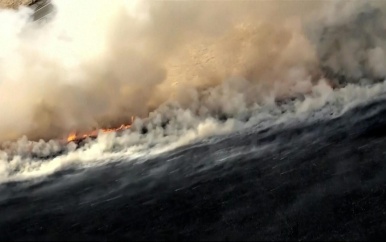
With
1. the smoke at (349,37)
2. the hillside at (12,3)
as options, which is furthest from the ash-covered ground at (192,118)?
the hillside at (12,3)

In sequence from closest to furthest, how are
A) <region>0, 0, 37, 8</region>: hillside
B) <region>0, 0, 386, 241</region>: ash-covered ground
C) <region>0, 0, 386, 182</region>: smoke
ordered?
1. <region>0, 0, 386, 241</region>: ash-covered ground
2. <region>0, 0, 386, 182</region>: smoke
3. <region>0, 0, 37, 8</region>: hillside

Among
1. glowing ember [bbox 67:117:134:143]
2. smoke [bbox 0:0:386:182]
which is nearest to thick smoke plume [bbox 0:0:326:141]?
smoke [bbox 0:0:386:182]

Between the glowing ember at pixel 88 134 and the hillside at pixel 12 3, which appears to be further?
the hillside at pixel 12 3

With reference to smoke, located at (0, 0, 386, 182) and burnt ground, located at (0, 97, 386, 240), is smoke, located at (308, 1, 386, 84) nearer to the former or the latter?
smoke, located at (0, 0, 386, 182)

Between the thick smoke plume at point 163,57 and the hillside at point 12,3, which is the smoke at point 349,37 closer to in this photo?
the thick smoke plume at point 163,57

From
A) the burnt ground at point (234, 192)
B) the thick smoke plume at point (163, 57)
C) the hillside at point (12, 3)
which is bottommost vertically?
the burnt ground at point (234, 192)

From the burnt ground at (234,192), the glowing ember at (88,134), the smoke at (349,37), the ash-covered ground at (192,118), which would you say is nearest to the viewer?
the burnt ground at (234,192)

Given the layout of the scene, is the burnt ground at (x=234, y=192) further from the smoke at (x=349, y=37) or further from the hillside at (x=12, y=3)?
the hillside at (x=12, y=3)

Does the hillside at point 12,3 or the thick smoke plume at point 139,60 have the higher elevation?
the hillside at point 12,3

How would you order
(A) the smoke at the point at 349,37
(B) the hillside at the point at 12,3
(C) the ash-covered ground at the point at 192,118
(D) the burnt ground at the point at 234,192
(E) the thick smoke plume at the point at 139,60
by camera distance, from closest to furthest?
1. (D) the burnt ground at the point at 234,192
2. (C) the ash-covered ground at the point at 192,118
3. (A) the smoke at the point at 349,37
4. (E) the thick smoke plume at the point at 139,60
5. (B) the hillside at the point at 12,3
